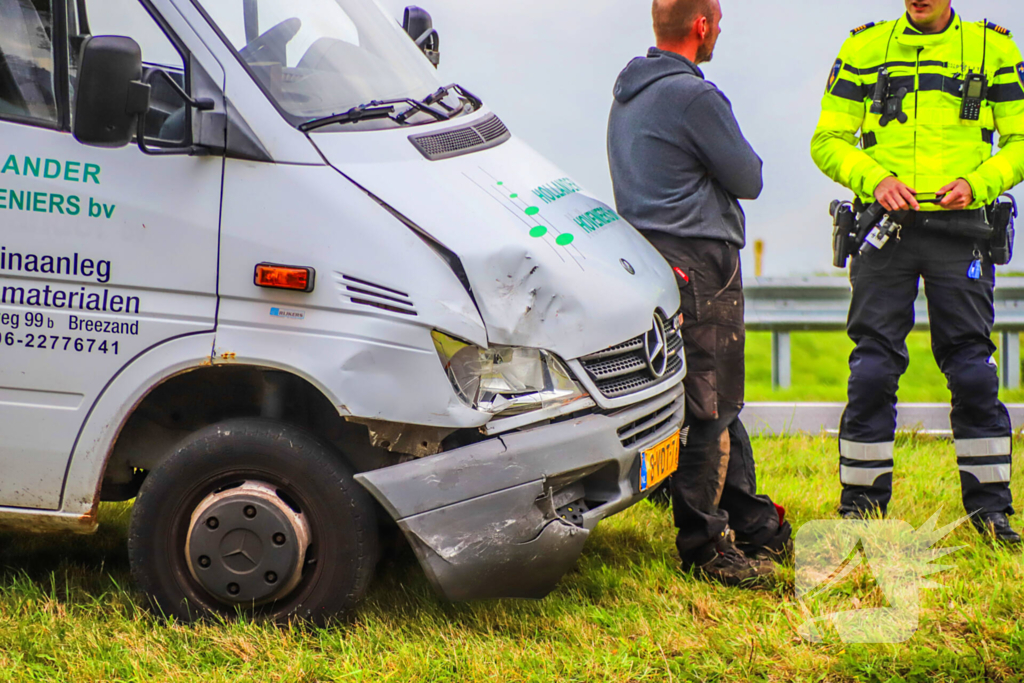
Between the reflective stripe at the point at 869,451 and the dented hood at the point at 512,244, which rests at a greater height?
the dented hood at the point at 512,244

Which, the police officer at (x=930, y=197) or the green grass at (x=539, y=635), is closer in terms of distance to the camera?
the green grass at (x=539, y=635)

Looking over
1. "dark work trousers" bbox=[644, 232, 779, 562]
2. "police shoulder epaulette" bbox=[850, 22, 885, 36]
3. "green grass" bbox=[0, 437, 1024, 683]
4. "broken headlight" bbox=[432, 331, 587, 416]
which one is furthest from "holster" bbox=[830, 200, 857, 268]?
"broken headlight" bbox=[432, 331, 587, 416]

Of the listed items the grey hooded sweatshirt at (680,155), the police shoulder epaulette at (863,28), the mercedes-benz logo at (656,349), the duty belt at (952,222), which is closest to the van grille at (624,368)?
the mercedes-benz logo at (656,349)

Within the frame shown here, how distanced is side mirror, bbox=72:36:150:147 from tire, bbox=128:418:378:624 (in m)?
0.93

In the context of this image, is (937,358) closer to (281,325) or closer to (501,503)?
(501,503)

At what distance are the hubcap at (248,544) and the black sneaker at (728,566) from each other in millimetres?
1503

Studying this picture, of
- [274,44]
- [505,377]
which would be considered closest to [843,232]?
[505,377]

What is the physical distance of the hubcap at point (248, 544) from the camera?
293 cm

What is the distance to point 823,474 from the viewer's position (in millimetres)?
5086

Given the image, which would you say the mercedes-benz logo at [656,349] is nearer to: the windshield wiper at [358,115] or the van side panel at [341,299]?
the van side panel at [341,299]

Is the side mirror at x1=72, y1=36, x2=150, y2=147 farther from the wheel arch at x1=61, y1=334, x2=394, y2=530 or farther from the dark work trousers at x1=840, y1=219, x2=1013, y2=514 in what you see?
the dark work trousers at x1=840, y1=219, x2=1013, y2=514

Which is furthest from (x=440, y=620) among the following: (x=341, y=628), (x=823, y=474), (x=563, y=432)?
(x=823, y=474)

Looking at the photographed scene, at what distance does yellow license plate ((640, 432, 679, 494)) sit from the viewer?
312cm

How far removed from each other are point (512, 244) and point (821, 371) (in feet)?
15.7
